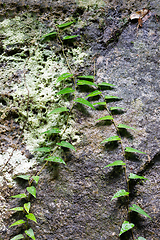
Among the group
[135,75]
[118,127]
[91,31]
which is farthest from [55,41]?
[118,127]

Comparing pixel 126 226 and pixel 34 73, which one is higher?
pixel 34 73

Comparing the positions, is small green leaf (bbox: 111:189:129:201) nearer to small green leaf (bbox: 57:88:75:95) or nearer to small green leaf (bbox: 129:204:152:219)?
small green leaf (bbox: 129:204:152:219)

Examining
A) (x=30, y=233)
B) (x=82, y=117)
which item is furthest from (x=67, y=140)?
(x=30, y=233)

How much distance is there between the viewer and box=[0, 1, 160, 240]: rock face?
1.16m

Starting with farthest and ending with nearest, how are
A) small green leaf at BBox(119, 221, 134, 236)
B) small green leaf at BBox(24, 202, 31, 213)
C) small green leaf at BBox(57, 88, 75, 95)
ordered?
1. small green leaf at BBox(57, 88, 75, 95)
2. small green leaf at BBox(24, 202, 31, 213)
3. small green leaf at BBox(119, 221, 134, 236)

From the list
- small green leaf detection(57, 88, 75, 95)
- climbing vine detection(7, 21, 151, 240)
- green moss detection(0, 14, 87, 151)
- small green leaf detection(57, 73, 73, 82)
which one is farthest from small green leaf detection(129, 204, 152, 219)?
small green leaf detection(57, 73, 73, 82)

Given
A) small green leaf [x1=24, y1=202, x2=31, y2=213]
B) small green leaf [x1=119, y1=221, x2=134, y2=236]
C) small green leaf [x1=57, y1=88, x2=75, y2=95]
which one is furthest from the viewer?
small green leaf [x1=57, y1=88, x2=75, y2=95]

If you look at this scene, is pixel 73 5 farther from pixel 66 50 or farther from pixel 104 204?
pixel 104 204

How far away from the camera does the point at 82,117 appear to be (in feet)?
4.73

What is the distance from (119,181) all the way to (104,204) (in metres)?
0.19

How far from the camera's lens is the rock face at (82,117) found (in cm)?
116

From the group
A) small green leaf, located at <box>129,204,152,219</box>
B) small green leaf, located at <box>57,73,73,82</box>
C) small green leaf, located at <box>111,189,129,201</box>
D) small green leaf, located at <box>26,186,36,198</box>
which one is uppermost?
small green leaf, located at <box>57,73,73,82</box>

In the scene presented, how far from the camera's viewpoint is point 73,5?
70.2 inches

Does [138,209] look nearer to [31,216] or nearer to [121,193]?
[121,193]
